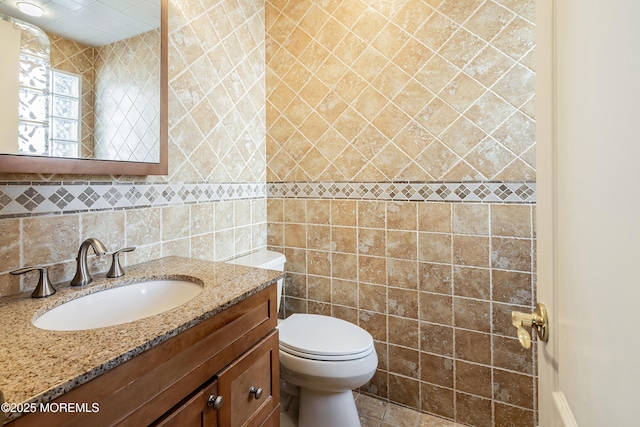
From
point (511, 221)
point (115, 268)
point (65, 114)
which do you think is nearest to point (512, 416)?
point (511, 221)

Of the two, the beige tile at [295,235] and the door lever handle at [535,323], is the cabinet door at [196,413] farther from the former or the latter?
the beige tile at [295,235]

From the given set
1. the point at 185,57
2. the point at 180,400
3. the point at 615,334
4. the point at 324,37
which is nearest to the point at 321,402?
the point at 180,400

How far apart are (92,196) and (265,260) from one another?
0.90 m

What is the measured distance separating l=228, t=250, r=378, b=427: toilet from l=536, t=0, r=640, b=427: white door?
2.50 ft

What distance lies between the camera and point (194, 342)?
2.45ft

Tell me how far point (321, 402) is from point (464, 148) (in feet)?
4.59

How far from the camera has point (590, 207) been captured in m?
0.44

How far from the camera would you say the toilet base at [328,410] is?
1.40 metres

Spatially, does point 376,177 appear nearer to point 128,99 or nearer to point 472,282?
point 472,282

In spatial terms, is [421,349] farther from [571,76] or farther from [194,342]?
[571,76]

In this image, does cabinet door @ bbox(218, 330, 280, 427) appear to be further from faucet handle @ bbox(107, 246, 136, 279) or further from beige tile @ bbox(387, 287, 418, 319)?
beige tile @ bbox(387, 287, 418, 319)

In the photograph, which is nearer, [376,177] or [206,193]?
[206,193]

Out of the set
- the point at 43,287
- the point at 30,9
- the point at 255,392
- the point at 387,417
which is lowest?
the point at 387,417

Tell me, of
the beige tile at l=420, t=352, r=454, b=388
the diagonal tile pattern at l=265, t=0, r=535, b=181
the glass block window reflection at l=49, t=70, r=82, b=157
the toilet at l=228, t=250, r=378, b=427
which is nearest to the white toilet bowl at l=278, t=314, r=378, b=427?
the toilet at l=228, t=250, r=378, b=427
